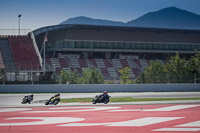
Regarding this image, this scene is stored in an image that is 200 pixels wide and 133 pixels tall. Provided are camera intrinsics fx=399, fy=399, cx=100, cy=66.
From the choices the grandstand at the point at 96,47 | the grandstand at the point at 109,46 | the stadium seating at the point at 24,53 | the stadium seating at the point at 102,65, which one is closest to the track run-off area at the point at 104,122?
the stadium seating at the point at 24,53

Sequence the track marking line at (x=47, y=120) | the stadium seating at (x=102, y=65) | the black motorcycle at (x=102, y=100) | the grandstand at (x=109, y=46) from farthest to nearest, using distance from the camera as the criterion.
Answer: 1. the grandstand at (x=109, y=46)
2. the stadium seating at (x=102, y=65)
3. the black motorcycle at (x=102, y=100)
4. the track marking line at (x=47, y=120)

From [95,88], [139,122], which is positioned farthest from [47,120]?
[95,88]

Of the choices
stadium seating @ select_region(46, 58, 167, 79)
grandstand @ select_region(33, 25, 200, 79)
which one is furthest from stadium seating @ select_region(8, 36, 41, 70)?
stadium seating @ select_region(46, 58, 167, 79)

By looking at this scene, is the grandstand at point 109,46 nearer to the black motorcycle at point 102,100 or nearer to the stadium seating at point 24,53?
the stadium seating at point 24,53

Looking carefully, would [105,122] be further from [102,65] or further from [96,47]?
[96,47]

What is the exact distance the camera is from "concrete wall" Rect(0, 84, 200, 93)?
45.0 metres

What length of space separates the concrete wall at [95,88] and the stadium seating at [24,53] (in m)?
14.4

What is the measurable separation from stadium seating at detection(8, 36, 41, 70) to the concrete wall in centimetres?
1438

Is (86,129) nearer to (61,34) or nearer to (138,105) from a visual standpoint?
(138,105)

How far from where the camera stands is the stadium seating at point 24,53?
201ft

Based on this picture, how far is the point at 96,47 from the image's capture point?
73.6 m

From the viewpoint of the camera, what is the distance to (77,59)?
72000 mm

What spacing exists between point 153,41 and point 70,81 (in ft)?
109

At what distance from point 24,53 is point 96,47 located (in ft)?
46.3
